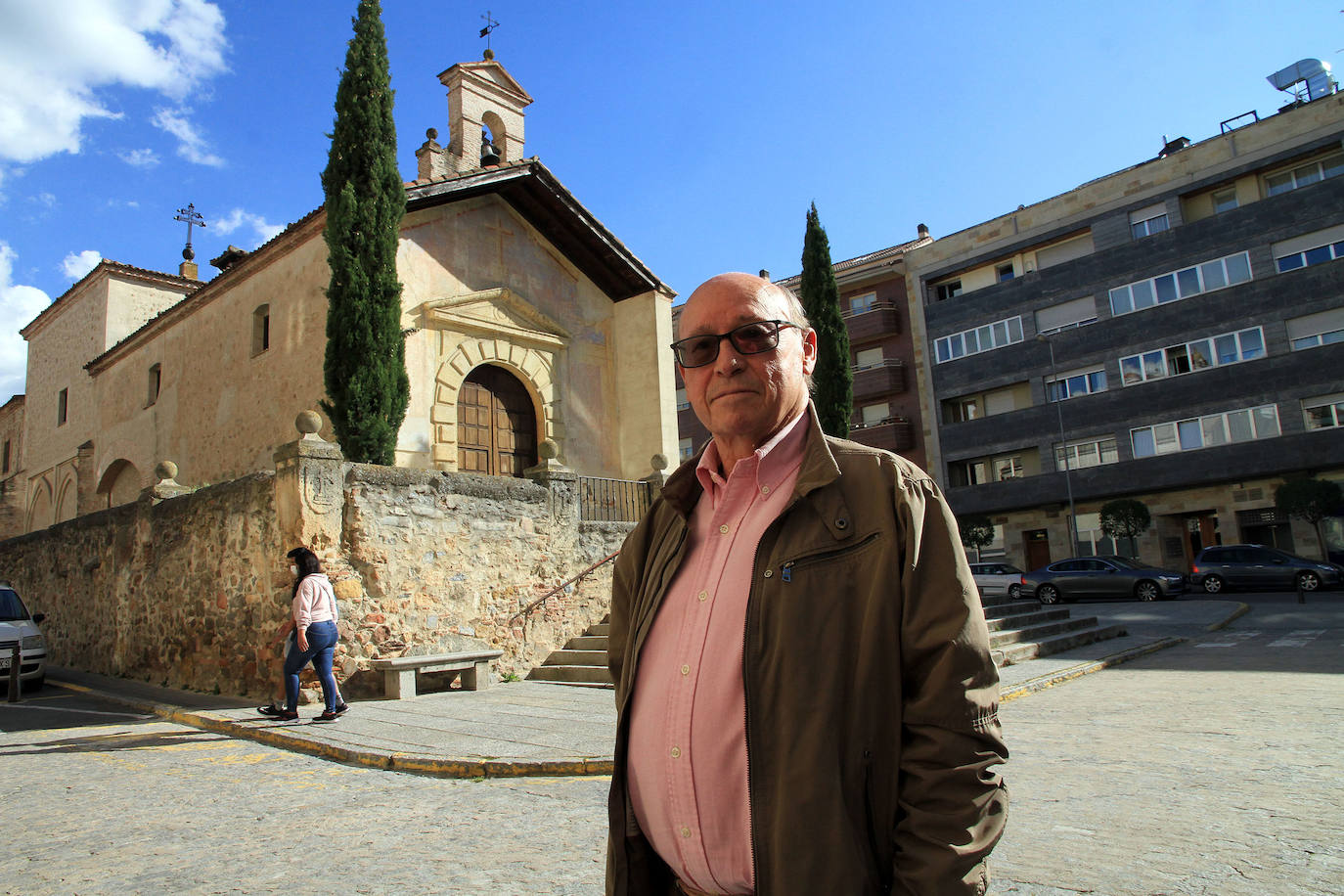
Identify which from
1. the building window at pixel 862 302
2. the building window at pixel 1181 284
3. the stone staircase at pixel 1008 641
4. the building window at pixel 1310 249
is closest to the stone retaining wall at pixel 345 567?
the stone staircase at pixel 1008 641


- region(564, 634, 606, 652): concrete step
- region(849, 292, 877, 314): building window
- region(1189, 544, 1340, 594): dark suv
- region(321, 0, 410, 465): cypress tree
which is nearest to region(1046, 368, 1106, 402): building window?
region(1189, 544, 1340, 594): dark suv

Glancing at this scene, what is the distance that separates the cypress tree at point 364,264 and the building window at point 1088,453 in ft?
89.7

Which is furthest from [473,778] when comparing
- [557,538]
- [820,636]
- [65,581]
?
[65,581]

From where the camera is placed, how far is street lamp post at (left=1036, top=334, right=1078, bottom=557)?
32.0 m

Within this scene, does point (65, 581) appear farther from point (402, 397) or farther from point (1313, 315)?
point (1313, 315)

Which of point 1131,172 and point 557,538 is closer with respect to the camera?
point 557,538

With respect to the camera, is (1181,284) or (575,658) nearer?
(575,658)

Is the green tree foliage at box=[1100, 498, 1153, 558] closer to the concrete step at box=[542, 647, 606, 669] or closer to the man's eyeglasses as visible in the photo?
the concrete step at box=[542, 647, 606, 669]

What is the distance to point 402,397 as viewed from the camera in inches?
499

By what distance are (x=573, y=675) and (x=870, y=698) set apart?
34.2ft

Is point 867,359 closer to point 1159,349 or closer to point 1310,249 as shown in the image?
point 1159,349

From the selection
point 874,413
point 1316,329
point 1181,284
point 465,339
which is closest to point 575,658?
point 465,339

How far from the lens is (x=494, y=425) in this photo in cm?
1577

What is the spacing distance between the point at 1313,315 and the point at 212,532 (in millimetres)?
32253
